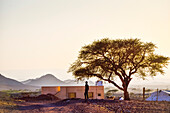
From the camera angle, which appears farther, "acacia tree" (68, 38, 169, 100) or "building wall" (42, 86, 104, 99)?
"building wall" (42, 86, 104, 99)

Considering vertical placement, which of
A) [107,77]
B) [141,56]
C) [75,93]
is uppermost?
[141,56]

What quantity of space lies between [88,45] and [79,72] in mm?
4056

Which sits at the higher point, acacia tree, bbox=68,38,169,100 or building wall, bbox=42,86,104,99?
Result: acacia tree, bbox=68,38,169,100

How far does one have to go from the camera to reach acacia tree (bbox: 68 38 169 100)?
31.1 metres

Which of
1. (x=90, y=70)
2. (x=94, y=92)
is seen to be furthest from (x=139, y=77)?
(x=94, y=92)

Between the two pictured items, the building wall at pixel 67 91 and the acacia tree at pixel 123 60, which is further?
the building wall at pixel 67 91

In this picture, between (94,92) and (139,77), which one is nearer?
(139,77)

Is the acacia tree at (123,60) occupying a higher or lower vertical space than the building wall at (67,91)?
higher

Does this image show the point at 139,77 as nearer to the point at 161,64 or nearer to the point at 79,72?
the point at 161,64

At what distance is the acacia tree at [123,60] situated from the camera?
102 feet

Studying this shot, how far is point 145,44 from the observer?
104ft

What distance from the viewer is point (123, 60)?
103ft

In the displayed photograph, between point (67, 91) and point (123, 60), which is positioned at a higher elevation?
point (123, 60)

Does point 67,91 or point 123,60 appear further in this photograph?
point 67,91
